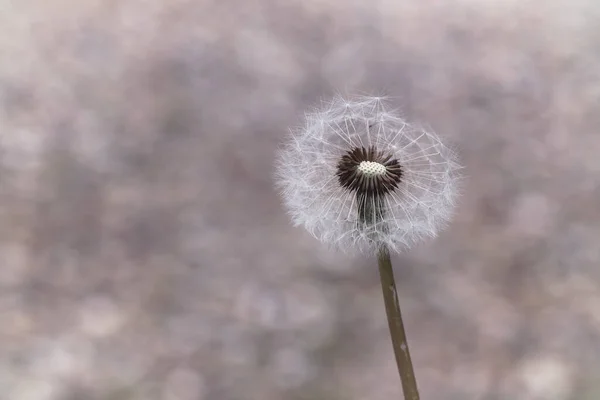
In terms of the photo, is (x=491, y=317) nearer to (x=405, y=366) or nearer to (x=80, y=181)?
(x=405, y=366)

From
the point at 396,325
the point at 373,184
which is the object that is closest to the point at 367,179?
the point at 373,184

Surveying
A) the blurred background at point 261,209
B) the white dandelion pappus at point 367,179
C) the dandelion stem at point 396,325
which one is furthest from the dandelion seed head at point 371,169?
the blurred background at point 261,209

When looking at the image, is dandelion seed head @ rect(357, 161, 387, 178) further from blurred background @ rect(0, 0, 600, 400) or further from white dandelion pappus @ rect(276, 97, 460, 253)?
blurred background @ rect(0, 0, 600, 400)

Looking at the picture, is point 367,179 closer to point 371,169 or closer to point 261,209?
point 371,169

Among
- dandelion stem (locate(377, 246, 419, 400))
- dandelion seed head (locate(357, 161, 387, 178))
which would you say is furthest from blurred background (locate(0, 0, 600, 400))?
dandelion seed head (locate(357, 161, 387, 178))

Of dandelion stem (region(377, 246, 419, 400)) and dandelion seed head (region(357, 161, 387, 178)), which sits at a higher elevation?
dandelion seed head (region(357, 161, 387, 178))

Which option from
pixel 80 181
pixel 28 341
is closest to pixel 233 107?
pixel 80 181
